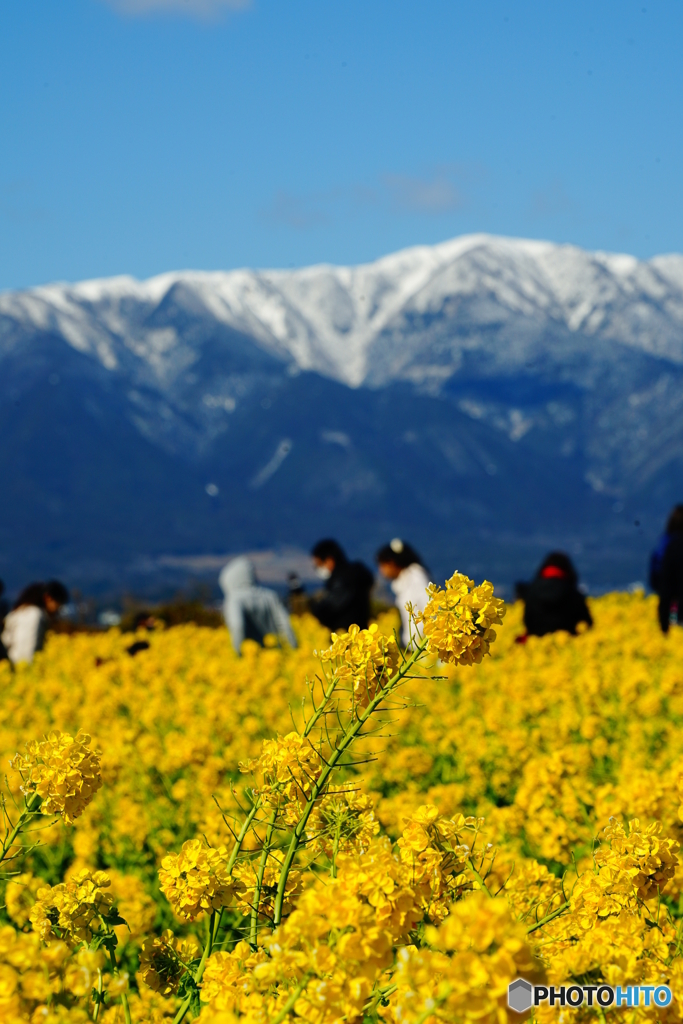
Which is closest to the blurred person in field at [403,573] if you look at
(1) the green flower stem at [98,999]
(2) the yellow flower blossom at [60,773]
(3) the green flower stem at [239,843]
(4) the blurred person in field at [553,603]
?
(4) the blurred person in field at [553,603]

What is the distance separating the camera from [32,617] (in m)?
10.6

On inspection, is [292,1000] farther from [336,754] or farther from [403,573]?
[403,573]

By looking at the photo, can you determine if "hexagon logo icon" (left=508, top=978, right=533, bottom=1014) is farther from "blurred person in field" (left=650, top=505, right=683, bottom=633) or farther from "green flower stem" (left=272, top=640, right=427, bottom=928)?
"blurred person in field" (left=650, top=505, right=683, bottom=633)

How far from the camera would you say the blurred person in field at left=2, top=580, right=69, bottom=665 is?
10.5m

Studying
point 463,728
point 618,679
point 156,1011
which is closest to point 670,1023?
point 156,1011

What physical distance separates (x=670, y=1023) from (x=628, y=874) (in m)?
0.36

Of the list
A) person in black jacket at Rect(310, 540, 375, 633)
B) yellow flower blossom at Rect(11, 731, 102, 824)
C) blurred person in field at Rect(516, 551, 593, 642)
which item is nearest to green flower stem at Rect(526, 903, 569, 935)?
yellow flower blossom at Rect(11, 731, 102, 824)

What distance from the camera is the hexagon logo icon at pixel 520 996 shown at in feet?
4.72

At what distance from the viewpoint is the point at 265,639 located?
415 inches

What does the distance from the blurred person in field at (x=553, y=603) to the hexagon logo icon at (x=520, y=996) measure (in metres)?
8.61

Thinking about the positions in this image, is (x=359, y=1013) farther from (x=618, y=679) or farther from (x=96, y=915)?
(x=618, y=679)

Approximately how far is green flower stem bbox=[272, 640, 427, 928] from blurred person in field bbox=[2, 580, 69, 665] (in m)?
8.60

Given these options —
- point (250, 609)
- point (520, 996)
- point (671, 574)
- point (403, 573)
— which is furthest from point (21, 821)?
point (250, 609)

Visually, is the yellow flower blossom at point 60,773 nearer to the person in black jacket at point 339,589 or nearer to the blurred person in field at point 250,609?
the person in black jacket at point 339,589
